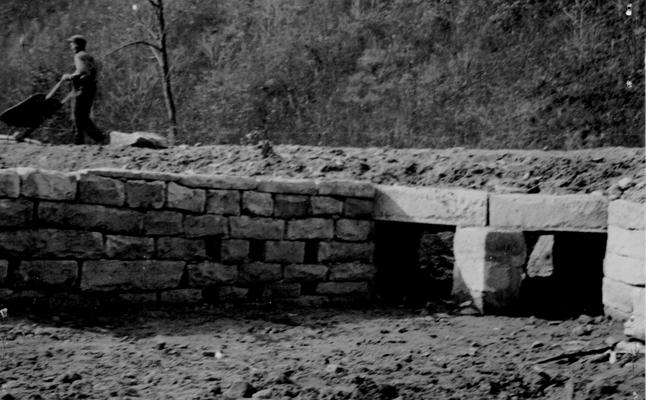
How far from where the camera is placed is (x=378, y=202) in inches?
292

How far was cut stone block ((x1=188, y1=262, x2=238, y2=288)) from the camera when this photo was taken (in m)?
6.76

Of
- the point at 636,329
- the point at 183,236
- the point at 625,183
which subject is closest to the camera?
the point at 636,329

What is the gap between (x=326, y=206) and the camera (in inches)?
285

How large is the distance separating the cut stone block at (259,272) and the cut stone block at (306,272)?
79 mm

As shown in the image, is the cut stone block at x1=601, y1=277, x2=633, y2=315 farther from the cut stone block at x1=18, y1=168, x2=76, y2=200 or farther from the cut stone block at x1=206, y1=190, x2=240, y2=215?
the cut stone block at x1=18, y1=168, x2=76, y2=200

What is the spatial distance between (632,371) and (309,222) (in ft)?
10.1

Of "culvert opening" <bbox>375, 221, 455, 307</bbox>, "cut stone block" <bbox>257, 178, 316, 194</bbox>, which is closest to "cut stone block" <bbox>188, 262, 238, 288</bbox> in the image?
"cut stone block" <bbox>257, 178, 316, 194</bbox>

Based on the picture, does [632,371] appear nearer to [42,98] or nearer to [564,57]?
[42,98]

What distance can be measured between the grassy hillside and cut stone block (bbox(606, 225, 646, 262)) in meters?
6.82

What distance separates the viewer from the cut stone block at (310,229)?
7.15 m

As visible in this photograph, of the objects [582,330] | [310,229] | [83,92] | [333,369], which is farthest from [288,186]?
[83,92]

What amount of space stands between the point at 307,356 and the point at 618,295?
237cm

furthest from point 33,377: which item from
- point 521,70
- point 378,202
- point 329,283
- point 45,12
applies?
point 45,12

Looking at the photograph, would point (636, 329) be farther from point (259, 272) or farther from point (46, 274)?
point (46, 274)
